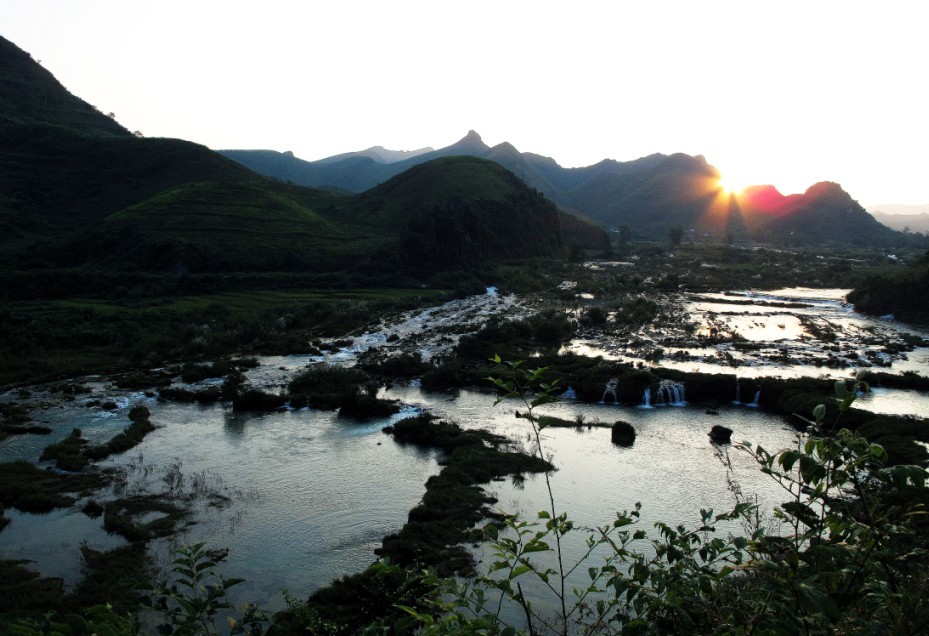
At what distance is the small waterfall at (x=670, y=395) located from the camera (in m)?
37.7

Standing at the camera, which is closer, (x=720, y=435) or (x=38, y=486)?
(x=38, y=486)

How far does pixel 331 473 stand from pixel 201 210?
343 feet

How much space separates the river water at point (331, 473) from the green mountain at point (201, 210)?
205ft

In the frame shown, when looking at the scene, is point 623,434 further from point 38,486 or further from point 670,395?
point 38,486

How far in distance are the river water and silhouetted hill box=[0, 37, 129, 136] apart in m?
149

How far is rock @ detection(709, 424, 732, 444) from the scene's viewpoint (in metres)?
30.3

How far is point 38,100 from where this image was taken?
16300cm

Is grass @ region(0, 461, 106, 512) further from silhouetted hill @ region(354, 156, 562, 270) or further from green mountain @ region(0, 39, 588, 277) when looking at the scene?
silhouetted hill @ region(354, 156, 562, 270)

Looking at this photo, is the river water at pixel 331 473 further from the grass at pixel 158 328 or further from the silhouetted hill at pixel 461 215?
the silhouetted hill at pixel 461 215

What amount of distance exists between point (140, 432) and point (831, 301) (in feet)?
263

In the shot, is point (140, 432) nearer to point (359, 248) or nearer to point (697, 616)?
point (697, 616)

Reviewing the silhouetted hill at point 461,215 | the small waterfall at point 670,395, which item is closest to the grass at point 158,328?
the small waterfall at point 670,395

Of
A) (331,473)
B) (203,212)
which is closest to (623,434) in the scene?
(331,473)

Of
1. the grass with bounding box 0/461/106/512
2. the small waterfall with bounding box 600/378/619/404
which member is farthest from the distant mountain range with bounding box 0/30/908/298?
the small waterfall with bounding box 600/378/619/404
